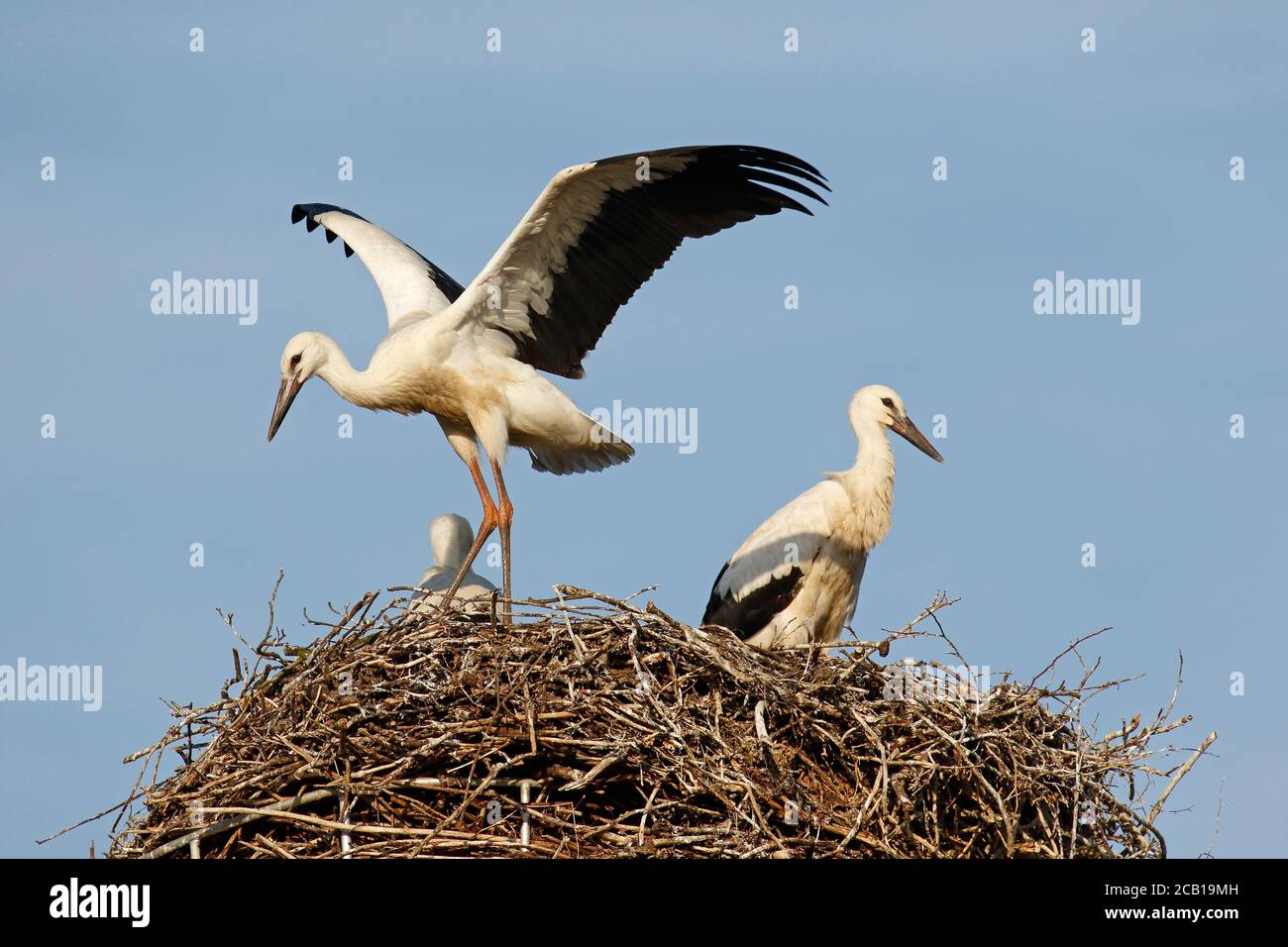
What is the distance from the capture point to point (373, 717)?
6.32 m

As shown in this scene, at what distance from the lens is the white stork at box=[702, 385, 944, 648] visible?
8.69 metres

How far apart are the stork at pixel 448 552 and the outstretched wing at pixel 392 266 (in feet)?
3.60

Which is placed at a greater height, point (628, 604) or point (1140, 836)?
point (628, 604)

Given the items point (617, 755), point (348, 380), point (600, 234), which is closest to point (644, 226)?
point (600, 234)

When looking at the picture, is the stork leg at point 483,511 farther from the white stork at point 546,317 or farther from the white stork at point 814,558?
the white stork at point 814,558

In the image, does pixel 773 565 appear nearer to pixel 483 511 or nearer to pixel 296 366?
pixel 483 511

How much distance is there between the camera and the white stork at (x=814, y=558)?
8.69 meters

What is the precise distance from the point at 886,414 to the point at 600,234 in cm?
187

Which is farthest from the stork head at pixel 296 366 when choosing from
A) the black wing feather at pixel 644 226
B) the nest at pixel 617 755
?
the nest at pixel 617 755

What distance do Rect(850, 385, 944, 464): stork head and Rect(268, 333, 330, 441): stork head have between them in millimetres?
2704

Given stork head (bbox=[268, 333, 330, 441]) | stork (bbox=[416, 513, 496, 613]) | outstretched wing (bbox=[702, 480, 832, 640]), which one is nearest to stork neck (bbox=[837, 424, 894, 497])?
outstretched wing (bbox=[702, 480, 832, 640])

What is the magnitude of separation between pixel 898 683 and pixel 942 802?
53 centimetres

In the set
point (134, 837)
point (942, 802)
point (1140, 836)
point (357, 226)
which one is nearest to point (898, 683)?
point (942, 802)
